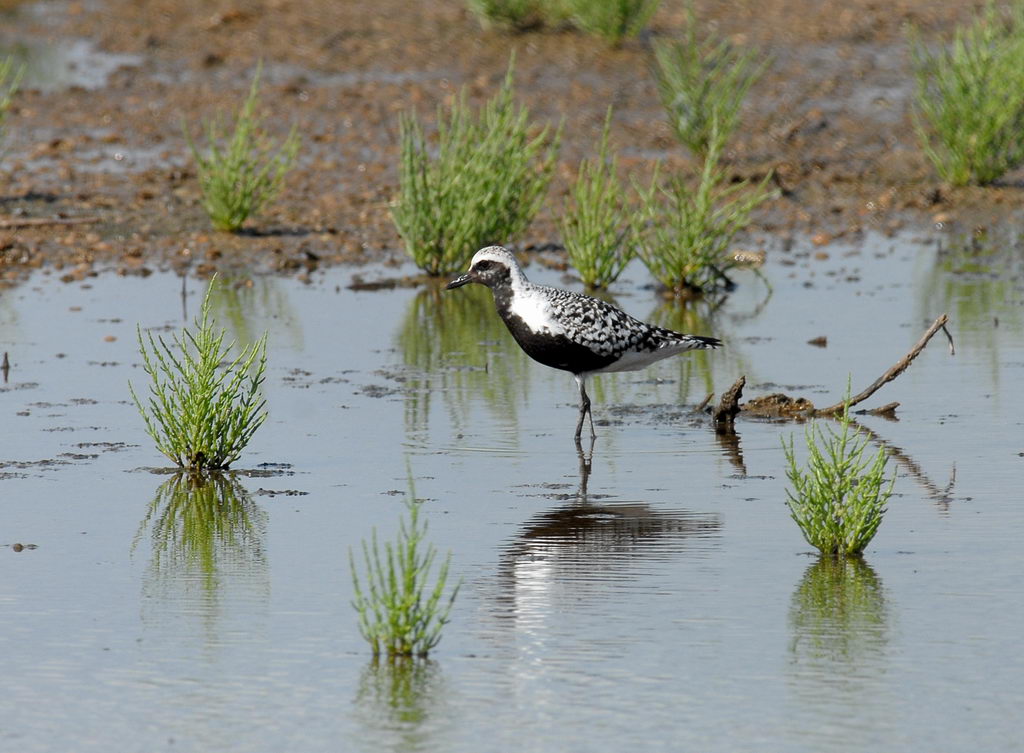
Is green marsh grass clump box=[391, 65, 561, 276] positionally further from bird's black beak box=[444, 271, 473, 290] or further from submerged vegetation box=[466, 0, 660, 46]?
submerged vegetation box=[466, 0, 660, 46]

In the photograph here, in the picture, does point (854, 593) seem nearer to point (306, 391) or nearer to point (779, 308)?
point (306, 391)

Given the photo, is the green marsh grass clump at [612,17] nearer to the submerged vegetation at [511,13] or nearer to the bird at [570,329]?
the submerged vegetation at [511,13]

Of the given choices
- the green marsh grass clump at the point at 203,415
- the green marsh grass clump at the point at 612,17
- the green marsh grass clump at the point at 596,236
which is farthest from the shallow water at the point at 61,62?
the green marsh grass clump at the point at 203,415

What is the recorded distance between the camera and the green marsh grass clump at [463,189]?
1541 cm

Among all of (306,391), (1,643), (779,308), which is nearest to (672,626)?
(1,643)

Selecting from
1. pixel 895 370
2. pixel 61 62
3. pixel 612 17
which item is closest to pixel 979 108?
pixel 612 17

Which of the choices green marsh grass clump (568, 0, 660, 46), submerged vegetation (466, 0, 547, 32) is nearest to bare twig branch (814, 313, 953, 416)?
green marsh grass clump (568, 0, 660, 46)

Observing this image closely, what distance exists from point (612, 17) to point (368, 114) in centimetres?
345

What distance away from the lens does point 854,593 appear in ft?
25.5

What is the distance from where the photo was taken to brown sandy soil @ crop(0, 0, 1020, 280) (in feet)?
57.1

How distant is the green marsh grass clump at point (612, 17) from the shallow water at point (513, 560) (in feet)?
30.6

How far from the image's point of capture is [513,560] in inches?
325

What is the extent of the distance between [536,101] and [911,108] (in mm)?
4041

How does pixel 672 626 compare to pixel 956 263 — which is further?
pixel 956 263
